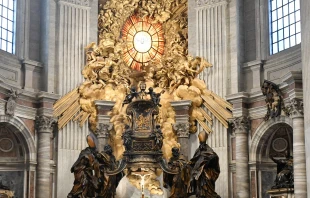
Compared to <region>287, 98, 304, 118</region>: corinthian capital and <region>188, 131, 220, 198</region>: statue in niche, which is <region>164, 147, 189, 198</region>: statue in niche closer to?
<region>188, 131, 220, 198</region>: statue in niche

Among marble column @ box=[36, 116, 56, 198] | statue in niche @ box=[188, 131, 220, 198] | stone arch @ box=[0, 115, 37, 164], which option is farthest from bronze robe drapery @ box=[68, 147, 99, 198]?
statue in niche @ box=[188, 131, 220, 198]

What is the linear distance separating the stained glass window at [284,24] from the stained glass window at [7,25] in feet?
26.6

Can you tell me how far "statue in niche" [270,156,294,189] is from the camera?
61.2ft

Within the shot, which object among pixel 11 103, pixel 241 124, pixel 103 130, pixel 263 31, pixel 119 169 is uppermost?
pixel 263 31

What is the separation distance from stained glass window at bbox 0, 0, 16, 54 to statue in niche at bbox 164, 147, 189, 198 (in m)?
6.03

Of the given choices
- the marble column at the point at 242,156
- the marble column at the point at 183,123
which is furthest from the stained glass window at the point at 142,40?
the marble column at the point at 242,156

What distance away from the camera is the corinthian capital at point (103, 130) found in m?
21.7

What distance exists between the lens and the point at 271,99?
786 inches

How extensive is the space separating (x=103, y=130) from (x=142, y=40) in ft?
12.7

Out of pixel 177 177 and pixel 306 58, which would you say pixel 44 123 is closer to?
pixel 177 177

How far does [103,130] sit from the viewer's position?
71.4ft

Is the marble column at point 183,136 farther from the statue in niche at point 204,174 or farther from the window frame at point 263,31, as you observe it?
the window frame at point 263,31

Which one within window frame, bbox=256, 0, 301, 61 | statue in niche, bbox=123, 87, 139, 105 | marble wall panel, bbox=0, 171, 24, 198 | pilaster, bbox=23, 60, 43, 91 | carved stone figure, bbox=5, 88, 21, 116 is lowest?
marble wall panel, bbox=0, 171, 24, 198

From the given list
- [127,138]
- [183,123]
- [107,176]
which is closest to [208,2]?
[183,123]
